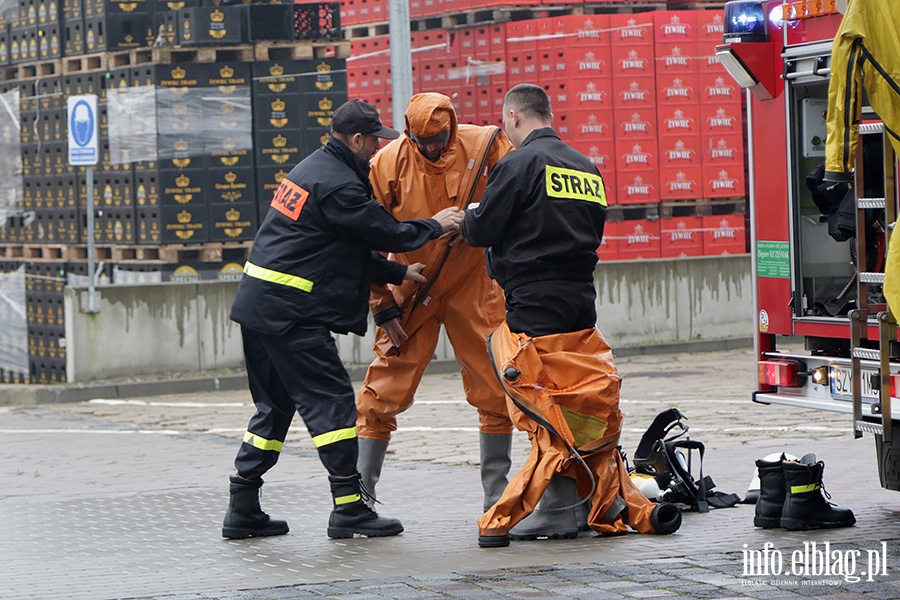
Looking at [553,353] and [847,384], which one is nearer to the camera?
[553,353]

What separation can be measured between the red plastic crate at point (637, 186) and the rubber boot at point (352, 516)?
35.2 feet

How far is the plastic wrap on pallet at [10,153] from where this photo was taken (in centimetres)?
1748

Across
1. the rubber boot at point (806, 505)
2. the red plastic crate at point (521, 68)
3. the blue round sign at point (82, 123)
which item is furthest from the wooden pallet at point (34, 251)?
the rubber boot at point (806, 505)

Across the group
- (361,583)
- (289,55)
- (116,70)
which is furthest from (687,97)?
(361,583)

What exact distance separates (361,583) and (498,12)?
12.2m

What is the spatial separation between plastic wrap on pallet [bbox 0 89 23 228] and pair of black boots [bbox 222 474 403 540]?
34.8ft

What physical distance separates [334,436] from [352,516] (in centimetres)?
39

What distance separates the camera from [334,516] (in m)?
7.63

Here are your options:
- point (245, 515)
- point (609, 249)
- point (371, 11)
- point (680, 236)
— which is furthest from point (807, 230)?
point (371, 11)

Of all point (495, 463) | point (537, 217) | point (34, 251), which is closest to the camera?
point (537, 217)

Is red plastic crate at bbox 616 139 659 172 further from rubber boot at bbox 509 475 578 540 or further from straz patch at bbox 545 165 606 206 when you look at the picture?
rubber boot at bbox 509 475 578 540

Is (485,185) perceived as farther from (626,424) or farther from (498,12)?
(498,12)

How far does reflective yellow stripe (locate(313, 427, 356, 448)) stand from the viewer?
7520mm

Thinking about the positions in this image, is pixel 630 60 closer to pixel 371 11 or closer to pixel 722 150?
pixel 722 150
